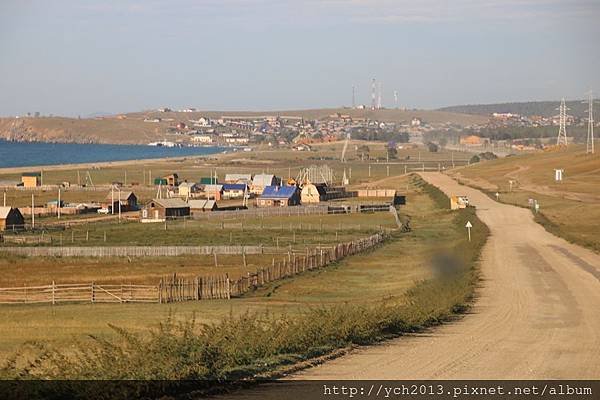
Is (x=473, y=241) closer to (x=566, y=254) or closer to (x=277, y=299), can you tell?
(x=566, y=254)

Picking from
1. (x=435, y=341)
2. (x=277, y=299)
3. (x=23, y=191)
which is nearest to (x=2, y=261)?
(x=277, y=299)

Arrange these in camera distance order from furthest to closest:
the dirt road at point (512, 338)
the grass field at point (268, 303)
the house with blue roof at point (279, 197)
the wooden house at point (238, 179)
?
the wooden house at point (238, 179) < the house with blue roof at point (279, 197) < the grass field at point (268, 303) < the dirt road at point (512, 338)

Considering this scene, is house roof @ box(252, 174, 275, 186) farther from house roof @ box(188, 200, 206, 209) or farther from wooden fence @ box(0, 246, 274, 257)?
wooden fence @ box(0, 246, 274, 257)

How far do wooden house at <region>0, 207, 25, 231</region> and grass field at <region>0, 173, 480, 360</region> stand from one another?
20.6 meters

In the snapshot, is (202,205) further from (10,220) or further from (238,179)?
(238,179)

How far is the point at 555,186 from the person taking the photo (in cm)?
8638

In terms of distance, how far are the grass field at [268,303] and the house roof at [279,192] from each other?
107ft

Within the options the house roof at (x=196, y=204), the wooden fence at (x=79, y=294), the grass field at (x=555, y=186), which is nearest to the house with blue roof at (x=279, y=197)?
the house roof at (x=196, y=204)

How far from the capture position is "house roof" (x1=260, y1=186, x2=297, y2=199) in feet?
256

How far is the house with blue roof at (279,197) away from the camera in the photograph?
77.5m

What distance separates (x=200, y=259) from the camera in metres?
42.8

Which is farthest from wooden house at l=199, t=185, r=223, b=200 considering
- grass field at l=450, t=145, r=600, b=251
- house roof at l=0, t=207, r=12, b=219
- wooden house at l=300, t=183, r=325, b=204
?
house roof at l=0, t=207, r=12, b=219

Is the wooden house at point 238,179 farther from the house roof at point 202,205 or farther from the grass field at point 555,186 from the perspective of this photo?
the house roof at point 202,205

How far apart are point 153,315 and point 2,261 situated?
18.0m
